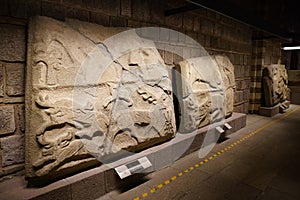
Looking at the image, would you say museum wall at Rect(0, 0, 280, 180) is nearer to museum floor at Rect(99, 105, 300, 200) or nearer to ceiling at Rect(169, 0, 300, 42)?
ceiling at Rect(169, 0, 300, 42)

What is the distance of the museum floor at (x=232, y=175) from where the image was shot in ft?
6.20

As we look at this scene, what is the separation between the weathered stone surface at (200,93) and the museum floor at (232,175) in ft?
1.44

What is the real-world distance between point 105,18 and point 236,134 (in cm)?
288

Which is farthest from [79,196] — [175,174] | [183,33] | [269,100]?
[269,100]

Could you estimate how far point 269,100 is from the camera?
5.14m

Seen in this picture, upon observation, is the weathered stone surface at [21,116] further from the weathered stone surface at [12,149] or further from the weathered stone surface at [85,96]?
the weathered stone surface at [85,96]

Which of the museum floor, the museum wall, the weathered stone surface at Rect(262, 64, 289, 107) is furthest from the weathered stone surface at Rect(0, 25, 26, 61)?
the weathered stone surface at Rect(262, 64, 289, 107)

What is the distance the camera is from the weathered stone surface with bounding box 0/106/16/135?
5.33ft

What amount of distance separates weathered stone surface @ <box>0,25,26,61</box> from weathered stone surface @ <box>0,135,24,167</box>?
0.64 metres

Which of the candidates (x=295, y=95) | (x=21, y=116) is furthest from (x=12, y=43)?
(x=295, y=95)

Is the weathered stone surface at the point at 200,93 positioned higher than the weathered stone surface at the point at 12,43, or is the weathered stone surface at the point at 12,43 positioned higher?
the weathered stone surface at the point at 12,43

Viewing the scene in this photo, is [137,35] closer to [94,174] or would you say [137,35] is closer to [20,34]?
[20,34]

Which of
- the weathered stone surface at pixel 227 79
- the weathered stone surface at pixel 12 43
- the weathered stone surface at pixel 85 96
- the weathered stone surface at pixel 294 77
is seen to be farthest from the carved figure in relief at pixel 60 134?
the weathered stone surface at pixel 294 77

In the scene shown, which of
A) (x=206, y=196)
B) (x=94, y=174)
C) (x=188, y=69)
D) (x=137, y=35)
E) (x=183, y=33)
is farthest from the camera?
(x=183, y=33)
